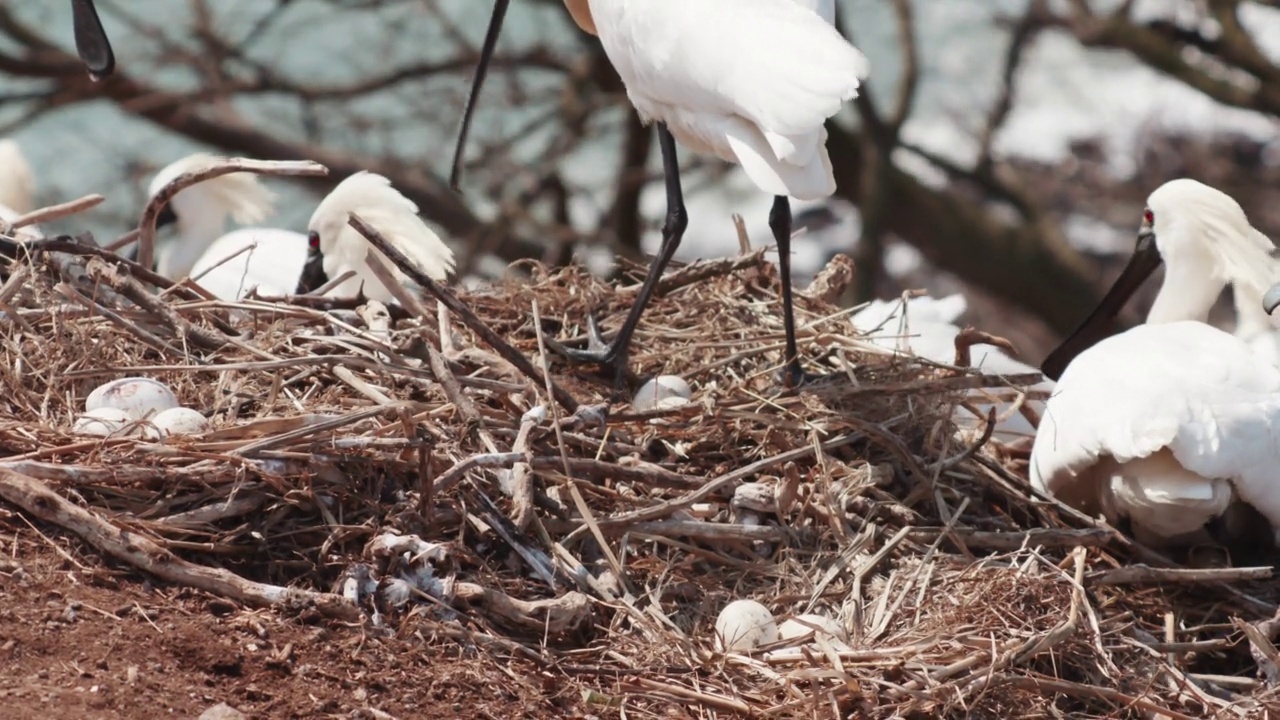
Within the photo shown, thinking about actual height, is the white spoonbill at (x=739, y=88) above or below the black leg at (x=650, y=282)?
above

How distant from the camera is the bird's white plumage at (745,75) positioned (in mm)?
4555

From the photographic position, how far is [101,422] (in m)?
4.07

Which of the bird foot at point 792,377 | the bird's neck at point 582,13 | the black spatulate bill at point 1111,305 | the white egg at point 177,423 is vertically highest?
the bird's neck at point 582,13

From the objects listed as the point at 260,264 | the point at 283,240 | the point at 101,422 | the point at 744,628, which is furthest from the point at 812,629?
the point at 283,240

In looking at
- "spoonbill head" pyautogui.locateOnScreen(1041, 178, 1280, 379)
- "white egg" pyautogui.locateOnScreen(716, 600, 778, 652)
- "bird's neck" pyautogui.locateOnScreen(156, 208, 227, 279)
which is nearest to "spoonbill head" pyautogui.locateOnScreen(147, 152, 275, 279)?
"bird's neck" pyautogui.locateOnScreen(156, 208, 227, 279)

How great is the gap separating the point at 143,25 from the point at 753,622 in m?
7.90

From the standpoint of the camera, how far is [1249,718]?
401 centimetres

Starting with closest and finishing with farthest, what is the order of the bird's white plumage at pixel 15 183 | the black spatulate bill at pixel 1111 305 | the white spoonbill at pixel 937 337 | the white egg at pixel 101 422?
1. the white egg at pixel 101 422
2. the white spoonbill at pixel 937 337
3. the black spatulate bill at pixel 1111 305
4. the bird's white plumage at pixel 15 183

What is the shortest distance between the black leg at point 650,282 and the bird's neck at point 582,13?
74 cm

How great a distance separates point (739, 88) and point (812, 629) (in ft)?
5.06

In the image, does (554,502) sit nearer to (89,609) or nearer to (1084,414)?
(89,609)

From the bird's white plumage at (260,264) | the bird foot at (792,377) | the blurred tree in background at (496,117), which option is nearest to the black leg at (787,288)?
the bird foot at (792,377)

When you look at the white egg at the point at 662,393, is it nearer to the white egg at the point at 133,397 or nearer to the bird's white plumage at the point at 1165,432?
the bird's white plumage at the point at 1165,432

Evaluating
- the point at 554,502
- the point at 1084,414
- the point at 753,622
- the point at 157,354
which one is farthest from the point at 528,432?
the point at 1084,414
